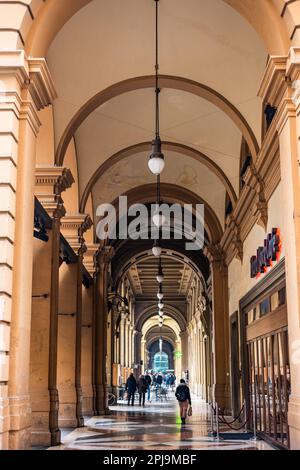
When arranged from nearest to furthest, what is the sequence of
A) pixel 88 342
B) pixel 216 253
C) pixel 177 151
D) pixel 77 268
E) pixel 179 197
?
pixel 77 268, pixel 177 151, pixel 88 342, pixel 216 253, pixel 179 197

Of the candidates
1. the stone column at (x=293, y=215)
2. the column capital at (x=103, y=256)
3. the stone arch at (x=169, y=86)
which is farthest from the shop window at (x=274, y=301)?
the column capital at (x=103, y=256)

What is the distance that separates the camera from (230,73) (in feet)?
43.9

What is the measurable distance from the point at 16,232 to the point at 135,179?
14.3 m

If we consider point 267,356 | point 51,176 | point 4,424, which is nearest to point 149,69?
point 51,176

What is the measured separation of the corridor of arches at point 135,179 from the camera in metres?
7.58

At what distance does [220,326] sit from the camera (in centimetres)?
2200

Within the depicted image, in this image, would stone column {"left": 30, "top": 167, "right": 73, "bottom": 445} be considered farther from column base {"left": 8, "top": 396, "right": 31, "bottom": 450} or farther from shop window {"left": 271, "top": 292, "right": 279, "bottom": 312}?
column base {"left": 8, "top": 396, "right": 31, "bottom": 450}

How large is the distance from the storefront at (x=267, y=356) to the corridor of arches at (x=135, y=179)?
0.04 metres

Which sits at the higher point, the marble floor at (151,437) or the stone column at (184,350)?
the stone column at (184,350)

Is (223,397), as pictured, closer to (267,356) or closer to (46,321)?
(267,356)

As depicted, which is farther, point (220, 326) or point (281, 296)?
point (220, 326)

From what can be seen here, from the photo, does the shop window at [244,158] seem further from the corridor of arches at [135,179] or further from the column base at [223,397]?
the column base at [223,397]

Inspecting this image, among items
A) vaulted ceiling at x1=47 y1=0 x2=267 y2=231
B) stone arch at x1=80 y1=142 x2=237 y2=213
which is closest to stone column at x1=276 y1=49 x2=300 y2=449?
vaulted ceiling at x1=47 y1=0 x2=267 y2=231
